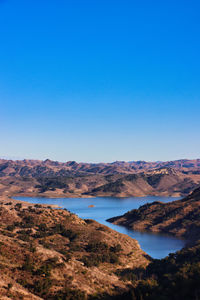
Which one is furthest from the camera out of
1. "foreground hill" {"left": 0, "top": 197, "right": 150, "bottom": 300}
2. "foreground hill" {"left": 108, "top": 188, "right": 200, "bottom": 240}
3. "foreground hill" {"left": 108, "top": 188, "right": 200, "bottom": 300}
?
"foreground hill" {"left": 108, "top": 188, "right": 200, "bottom": 240}

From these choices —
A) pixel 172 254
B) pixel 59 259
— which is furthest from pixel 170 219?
pixel 59 259

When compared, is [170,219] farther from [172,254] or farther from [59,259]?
[59,259]

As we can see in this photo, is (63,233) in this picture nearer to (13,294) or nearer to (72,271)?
(72,271)

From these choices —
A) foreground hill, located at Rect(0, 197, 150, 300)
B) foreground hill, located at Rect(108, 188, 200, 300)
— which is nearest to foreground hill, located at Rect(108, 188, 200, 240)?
foreground hill, located at Rect(108, 188, 200, 300)

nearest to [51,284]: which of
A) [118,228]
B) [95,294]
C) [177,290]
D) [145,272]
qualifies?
[95,294]

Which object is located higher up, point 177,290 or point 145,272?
point 177,290

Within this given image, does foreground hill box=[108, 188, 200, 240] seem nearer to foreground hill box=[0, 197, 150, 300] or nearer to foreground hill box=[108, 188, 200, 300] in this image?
foreground hill box=[108, 188, 200, 300]

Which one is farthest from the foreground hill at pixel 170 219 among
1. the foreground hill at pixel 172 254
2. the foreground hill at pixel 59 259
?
the foreground hill at pixel 59 259
